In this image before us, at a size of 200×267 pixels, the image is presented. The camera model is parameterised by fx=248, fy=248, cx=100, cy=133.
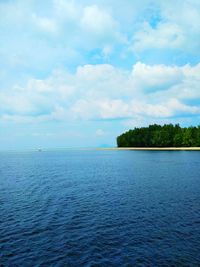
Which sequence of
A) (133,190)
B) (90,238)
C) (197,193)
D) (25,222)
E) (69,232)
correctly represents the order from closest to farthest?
(90,238), (69,232), (25,222), (197,193), (133,190)

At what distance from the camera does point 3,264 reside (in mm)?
19281

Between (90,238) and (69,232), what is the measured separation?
289cm

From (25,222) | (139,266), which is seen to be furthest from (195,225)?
(25,222)

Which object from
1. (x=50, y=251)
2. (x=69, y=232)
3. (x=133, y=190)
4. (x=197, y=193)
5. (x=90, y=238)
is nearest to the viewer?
(x=50, y=251)

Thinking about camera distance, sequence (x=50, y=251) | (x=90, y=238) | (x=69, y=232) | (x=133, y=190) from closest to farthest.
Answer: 1. (x=50, y=251)
2. (x=90, y=238)
3. (x=69, y=232)
4. (x=133, y=190)

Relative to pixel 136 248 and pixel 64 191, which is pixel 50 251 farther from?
pixel 64 191

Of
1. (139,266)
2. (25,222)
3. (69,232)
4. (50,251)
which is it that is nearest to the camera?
(139,266)

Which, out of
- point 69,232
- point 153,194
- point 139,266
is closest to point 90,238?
point 69,232

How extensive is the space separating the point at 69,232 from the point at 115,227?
5.08 meters

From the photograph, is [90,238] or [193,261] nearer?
[193,261]

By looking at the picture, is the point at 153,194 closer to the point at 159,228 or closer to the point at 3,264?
the point at 159,228

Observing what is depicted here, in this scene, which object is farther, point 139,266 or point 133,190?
point 133,190

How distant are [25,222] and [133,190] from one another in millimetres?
23902

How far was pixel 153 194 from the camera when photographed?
143 ft
